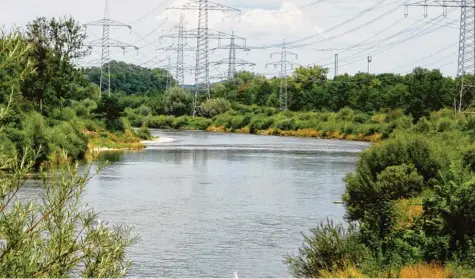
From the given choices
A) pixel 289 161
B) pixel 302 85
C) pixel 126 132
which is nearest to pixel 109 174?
pixel 289 161

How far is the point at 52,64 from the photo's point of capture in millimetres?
65688

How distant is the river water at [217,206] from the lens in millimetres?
23094

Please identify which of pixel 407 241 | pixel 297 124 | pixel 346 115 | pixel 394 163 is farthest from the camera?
pixel 297 124

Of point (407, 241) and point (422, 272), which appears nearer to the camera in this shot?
point (422, 272)

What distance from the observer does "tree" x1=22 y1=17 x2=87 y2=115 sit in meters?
63.4

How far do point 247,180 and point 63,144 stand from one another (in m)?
13.3

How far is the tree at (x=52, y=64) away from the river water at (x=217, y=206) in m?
7.71

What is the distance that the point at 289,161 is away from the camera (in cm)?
5781

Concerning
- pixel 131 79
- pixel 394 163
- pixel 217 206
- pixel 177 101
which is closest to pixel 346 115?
pixel 177 101

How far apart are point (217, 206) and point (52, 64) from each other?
3534 centimetres

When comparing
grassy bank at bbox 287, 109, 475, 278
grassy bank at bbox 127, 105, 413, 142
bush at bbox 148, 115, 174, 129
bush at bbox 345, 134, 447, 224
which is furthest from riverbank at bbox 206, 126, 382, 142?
grassy bank at bbox 287, 109, 475, 278

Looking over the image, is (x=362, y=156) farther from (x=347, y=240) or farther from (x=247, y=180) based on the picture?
(x=247, y=180)

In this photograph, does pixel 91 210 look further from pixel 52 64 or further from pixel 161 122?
pixel 161 122

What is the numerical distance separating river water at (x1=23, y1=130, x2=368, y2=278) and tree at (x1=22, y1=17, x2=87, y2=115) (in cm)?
771
